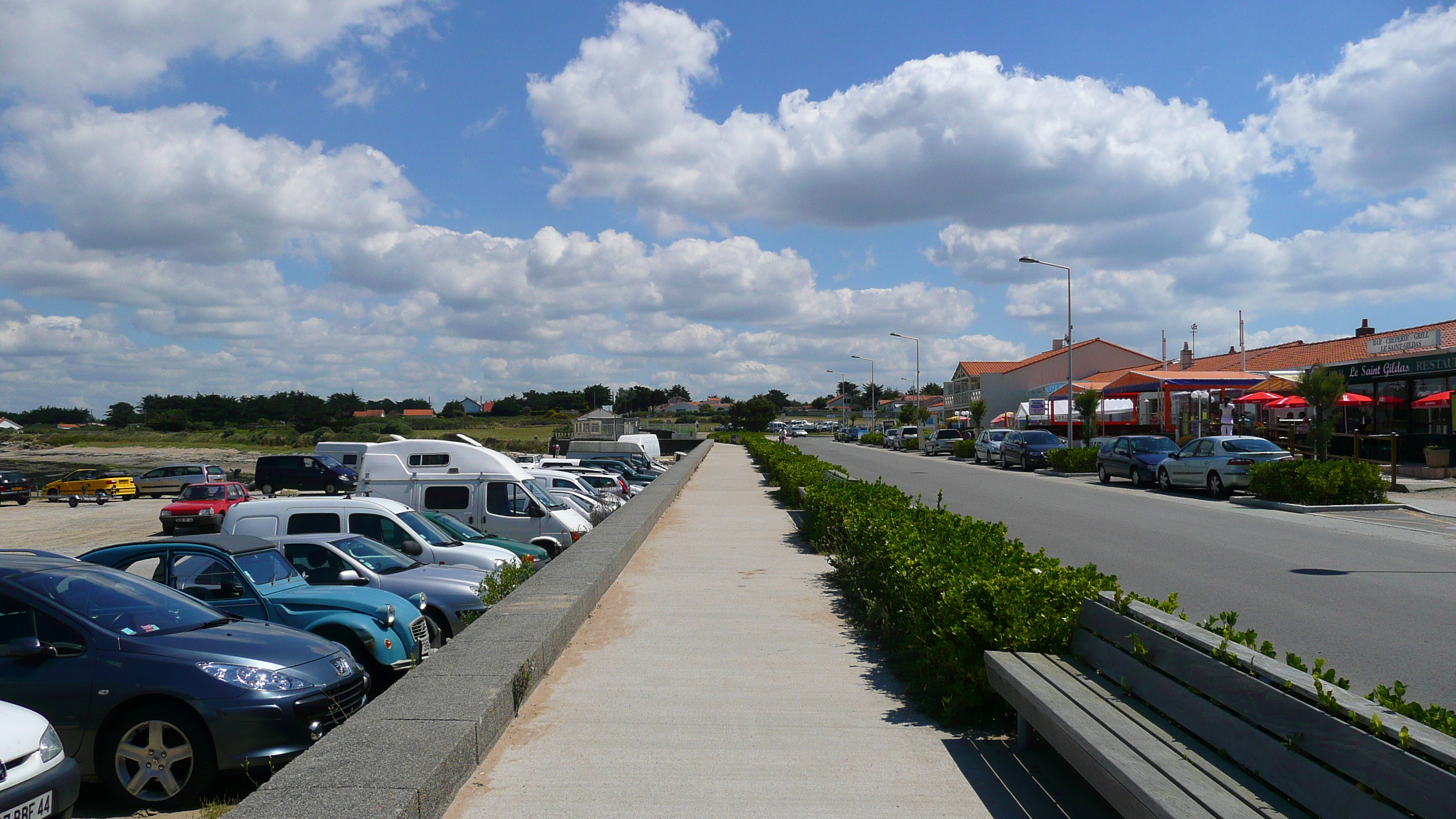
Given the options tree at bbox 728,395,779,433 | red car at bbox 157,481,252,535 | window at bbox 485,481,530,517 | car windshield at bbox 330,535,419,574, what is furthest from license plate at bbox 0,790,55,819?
tree at bbox 728,395,779,433

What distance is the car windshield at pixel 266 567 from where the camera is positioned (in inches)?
311

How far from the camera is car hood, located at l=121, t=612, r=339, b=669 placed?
5.44 m

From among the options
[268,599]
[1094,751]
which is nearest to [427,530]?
[268,599]

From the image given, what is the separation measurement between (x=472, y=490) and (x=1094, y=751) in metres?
12.9

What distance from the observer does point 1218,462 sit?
23156 mm

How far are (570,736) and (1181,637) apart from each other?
10.6ft

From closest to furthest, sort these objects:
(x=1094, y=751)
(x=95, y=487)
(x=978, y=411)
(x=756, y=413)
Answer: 1. (x=1094, y=751)
2. (x=95, y=487)
3. (x=978, y=411)
4. (x=756, y=413)

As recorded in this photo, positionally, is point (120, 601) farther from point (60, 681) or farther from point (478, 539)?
point (478, 539)

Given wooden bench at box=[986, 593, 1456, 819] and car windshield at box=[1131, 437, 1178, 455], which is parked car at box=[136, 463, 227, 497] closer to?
car windshield at box=[1131, 437, 1178, 455]

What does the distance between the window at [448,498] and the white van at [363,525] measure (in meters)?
3.85

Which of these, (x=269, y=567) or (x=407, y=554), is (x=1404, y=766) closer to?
(x=269, y=567)

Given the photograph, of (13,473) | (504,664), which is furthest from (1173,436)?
(13,473)

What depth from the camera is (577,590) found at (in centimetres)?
832

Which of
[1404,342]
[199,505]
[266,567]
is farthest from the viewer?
[1404,342]
